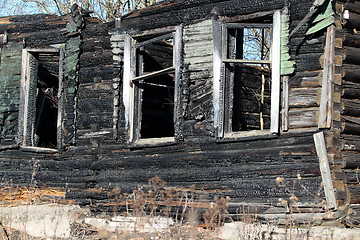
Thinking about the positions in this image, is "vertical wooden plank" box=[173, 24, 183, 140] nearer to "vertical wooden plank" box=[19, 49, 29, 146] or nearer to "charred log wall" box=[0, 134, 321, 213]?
"charred log wall" box=[0, 134, 321, 213]

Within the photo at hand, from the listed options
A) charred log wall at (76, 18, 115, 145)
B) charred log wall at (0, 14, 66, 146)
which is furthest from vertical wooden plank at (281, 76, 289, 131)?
charred log wall at (0, 14, 66, 146)

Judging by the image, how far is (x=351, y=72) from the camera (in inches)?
296

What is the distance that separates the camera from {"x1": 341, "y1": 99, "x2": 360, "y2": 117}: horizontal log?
24.3 feet

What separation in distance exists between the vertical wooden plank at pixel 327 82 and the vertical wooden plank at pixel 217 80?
1454 millimetres

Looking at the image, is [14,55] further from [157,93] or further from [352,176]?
[352,176]

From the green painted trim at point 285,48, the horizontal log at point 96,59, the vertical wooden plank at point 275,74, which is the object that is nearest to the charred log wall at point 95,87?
the horizontal log at point 96,59

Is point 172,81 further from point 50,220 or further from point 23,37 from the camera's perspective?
point 50,220

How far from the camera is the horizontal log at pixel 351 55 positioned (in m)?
7.48

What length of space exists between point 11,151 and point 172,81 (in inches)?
128

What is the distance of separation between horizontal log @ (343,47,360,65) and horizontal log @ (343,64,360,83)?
0.05 meters

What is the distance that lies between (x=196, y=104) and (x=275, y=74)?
53.5 inches

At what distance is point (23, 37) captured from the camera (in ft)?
34.9

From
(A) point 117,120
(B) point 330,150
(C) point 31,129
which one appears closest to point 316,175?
(B) point 330,150

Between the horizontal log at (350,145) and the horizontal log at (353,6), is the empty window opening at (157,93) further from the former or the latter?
the horizontal log at (350,145)
